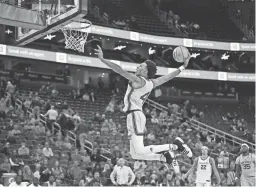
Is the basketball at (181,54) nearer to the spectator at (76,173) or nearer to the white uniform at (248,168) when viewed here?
the white uniform at (248,168)

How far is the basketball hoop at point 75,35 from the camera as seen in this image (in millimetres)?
15289

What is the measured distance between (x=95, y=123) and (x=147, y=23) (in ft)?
43.8

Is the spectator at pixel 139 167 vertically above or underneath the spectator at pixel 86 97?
underneath

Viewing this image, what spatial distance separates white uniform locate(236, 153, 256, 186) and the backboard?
5.18m

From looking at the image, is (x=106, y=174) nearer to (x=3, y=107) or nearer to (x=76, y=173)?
(x=76, y=173)

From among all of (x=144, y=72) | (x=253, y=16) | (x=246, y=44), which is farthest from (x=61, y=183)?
(x=253, y=16)

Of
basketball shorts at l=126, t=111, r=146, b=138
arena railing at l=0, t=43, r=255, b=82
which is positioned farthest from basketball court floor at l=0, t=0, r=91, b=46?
arena railing at l=0, t=43, r=255, b=82

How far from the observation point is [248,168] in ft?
43.7

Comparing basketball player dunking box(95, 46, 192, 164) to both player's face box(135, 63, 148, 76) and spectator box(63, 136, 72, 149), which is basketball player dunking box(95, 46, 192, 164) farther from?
spectator box(63, 136, 72, 149)

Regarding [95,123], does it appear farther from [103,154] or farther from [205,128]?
[205,128]

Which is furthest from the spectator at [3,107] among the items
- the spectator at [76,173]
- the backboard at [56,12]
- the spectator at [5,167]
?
the backboard at [56,12]

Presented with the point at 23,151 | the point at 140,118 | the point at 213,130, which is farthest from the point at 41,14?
the point at 213,130

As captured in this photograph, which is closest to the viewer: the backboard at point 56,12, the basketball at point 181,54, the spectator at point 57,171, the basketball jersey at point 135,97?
the basketball jersey at point 135,97

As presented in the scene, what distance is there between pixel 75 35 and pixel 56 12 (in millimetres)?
2139
